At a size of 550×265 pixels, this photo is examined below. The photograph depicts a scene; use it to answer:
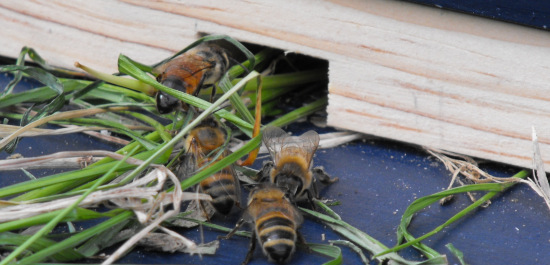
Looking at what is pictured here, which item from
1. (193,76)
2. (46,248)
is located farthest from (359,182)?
(46,248)

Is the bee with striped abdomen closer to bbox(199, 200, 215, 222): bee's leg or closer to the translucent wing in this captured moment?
the translucent wing

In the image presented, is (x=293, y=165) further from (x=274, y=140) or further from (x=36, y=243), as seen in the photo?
(x=36, y=243)

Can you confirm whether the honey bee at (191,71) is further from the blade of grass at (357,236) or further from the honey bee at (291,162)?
the blade of grass at (357,236)

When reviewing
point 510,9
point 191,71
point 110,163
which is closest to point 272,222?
point 110,163

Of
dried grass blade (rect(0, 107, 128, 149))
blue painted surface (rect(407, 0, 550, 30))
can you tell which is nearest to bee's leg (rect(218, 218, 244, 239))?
dried grass blade (rect(0, 107, 128, 149))

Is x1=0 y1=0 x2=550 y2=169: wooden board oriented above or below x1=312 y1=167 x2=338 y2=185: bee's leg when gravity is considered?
above

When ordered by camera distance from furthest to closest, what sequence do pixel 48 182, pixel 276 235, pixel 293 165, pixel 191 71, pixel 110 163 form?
1. pixel 191 71
2. pixel 293 165
3. pixel 110 163
4. pixel 48 182
5. pixel 276 235

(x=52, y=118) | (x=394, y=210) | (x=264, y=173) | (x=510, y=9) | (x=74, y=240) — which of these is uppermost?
(x=510, y=9)
